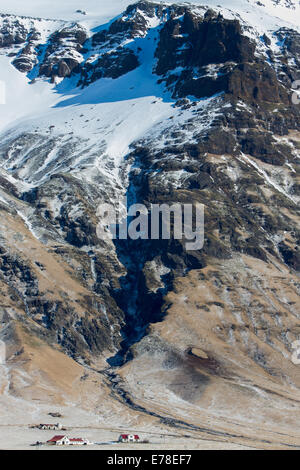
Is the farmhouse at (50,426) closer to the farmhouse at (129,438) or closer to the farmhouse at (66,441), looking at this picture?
the farmhouse at (66,441)

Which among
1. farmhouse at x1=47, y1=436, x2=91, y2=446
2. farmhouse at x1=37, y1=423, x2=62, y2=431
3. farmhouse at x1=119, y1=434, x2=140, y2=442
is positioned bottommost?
farmhouse at x1=37, y1=423, x2=62, y2=431

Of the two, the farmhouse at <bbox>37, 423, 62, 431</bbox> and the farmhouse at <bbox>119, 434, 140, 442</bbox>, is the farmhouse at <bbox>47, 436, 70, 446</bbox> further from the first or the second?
the farmhouse at <bbox>37, 423, 62, 431</bbox>

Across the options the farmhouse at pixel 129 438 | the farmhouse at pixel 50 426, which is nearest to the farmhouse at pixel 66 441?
the farmhouse at pixel 129 438

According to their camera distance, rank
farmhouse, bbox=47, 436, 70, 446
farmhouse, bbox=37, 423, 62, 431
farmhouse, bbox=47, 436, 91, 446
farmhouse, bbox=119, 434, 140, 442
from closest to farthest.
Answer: farmhouse, bbox=47, 436, 70, 446
farmhouse, bbox=47, 436, 91, 446
farmhouse, bbox=119, 434, 140, 442
farmhouse, bbox=37, 423, 62, 431

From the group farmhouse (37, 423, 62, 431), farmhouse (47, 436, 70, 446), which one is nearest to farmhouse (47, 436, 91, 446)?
farmhouse (47, 436, 70, 446)

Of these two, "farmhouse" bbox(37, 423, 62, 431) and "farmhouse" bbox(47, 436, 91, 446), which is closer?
"farmhouse" bbox(47, 436, 91, 446)

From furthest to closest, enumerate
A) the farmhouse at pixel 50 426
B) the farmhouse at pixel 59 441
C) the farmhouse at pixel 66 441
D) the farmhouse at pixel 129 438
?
1. the farmhouse at pixel 50 426
2. the farmhouse at pixel 129 438
3. the farmhouse at pixel 66 441
4. the farmhouse at pixel 59 441

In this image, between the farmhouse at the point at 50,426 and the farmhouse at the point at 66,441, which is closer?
the farmhouse at the point at 66,441

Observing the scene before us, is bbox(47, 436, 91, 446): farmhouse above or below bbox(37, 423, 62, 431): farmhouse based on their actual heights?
above
